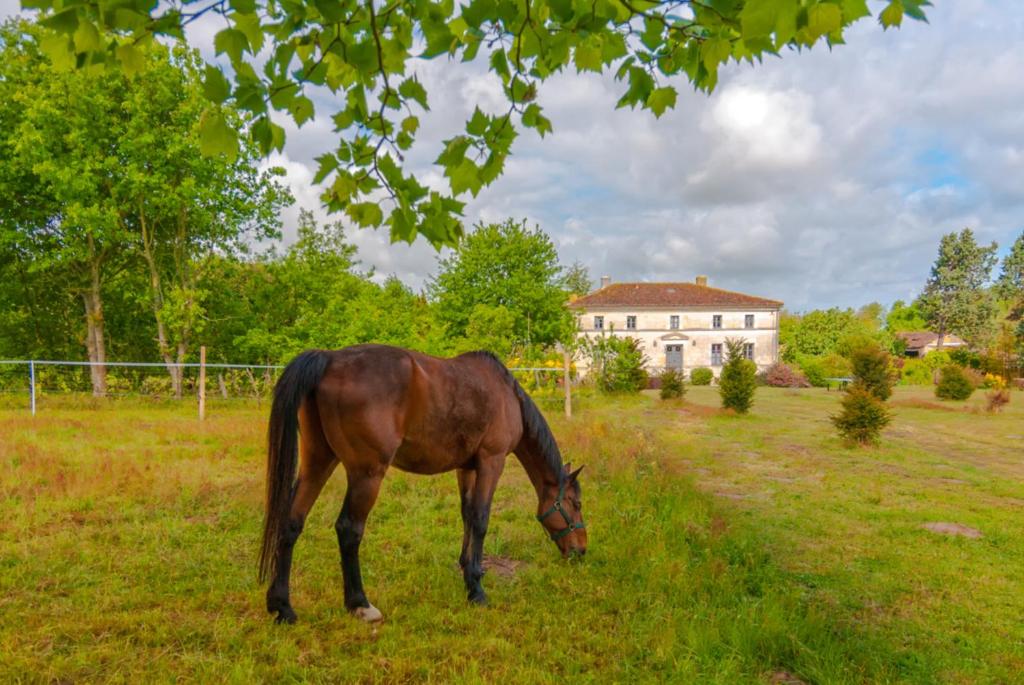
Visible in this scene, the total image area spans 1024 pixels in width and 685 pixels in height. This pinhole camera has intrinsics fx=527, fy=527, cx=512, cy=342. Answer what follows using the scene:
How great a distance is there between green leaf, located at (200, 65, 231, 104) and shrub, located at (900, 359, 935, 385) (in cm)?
4323

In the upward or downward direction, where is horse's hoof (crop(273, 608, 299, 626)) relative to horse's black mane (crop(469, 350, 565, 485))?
downward

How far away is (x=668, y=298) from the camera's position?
45.9 metres

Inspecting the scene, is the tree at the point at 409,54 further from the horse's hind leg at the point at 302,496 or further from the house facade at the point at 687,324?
the house facade at the point at 687,324

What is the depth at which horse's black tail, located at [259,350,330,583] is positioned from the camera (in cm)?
336

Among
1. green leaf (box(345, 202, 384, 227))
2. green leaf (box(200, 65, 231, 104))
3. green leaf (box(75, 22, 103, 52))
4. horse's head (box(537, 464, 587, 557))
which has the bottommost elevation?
horse's head (box(537, 464, 587, 557))

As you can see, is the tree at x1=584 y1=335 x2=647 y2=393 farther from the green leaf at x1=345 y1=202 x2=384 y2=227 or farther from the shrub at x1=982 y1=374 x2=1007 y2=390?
the green leaf at x1=345 y1=202 x2=384 y2=227

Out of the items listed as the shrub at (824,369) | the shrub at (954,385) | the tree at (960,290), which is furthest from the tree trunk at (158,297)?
the tree at (960,290)

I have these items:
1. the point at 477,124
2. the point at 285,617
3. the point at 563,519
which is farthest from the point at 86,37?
the point at 563,519

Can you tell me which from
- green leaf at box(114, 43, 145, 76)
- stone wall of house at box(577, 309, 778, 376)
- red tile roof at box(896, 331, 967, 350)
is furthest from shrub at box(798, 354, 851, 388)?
green leaf at box(114, 43, 145, 76)

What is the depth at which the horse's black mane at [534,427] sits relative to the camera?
4449 millimetres

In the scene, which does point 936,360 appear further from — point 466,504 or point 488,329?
point 466,504

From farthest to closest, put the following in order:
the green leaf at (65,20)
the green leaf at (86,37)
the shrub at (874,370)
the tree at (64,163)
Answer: the shrub at (874,370)
the tree at (64,163)
the green leaf at (86,37)
the green leaf at (65,20)

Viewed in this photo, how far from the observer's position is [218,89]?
201 cm

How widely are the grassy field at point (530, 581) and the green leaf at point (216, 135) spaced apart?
2.56 metres
